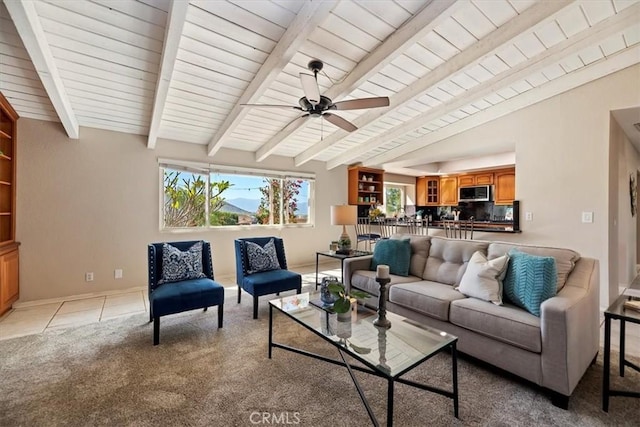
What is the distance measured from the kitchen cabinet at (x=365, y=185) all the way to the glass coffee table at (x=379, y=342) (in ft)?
14.5

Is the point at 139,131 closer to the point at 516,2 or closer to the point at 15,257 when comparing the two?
the point at 15,257

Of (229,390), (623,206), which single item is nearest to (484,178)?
(623,206)

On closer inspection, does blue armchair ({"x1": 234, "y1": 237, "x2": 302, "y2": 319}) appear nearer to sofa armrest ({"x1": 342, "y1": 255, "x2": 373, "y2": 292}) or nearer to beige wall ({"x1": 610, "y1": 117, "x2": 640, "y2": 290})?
sofa armrest ({"x1": 342, "y1": 255, "x2": 373, "y2": 292})

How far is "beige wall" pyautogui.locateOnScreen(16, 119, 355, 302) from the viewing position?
355 cm

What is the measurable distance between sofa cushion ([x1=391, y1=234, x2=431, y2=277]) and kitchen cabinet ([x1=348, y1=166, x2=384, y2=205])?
3266 mm

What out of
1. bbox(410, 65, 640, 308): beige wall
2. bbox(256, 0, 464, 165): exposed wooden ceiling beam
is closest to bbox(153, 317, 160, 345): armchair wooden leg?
bbox(256, 0, 464, 165): exposed wooden ceiling beam

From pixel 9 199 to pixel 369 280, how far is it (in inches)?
175

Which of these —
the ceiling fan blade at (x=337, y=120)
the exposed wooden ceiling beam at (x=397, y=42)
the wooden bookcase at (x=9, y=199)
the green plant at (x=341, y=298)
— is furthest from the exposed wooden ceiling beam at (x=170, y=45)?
the green plant at (x=341, y=298)

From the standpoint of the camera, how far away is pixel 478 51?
8.91 ft

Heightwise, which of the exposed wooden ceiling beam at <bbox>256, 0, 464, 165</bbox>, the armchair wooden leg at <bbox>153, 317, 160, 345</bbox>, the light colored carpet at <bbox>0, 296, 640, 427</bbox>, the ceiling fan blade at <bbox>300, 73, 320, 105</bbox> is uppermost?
the exposed wooden ceiling beam at <bbox>256, 0, 464, 165</bbox>

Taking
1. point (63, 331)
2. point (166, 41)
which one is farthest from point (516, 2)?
point (63, 331)

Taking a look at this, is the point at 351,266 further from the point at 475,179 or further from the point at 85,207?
the point at 475,179

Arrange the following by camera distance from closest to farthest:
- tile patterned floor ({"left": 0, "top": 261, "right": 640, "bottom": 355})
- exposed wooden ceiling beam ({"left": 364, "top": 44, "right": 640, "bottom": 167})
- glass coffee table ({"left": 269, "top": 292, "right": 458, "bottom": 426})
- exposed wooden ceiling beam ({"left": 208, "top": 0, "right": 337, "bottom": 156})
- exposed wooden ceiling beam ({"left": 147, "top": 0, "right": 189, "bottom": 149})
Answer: glass coffee table ({"left": 269, "top": 292, "right": 458, "bottom": 426})
exposed wooden ceiling beam ({"left": 147, "top": 0, "right": 189, "bottom": 149})
exposed wooden ceiling beam ({"left": 208, "top": 0, "right": 337, "bottom": 156})
tile patterned floor ({"left": 0, "top": 261, "right": 640, "bottom": 355})
exposed wooden ceiling beam ({"left": 364, "top": 44, "right": 640, "bottom": 167})

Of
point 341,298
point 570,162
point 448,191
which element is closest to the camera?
point 341,298
